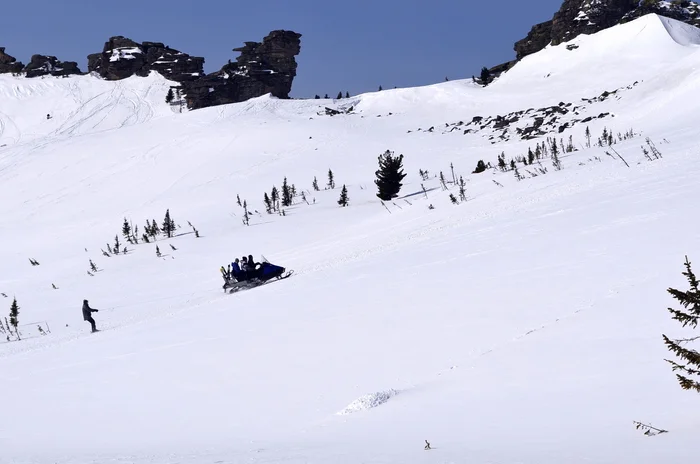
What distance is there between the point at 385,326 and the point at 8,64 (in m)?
78.9

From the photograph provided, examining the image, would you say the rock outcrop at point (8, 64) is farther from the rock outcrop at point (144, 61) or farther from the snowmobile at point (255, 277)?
the snowmobile at point (255, 277)

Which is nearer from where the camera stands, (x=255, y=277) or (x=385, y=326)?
(x=385, y=326)

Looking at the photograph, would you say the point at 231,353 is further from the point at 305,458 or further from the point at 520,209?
the point at 520,209

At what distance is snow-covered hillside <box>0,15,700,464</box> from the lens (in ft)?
16.6

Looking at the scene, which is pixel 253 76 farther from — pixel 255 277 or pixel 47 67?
pixel 255 277

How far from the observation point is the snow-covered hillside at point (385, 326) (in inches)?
200

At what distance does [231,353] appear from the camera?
29.3 feet

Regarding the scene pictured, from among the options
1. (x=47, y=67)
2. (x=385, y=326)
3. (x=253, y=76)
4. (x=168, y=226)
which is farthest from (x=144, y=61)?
(x=385, y=326)

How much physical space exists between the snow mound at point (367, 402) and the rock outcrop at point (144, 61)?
6368 cm

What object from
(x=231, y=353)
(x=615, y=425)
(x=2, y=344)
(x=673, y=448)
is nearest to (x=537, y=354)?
(x=615, y=425)

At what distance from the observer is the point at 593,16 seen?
180ft

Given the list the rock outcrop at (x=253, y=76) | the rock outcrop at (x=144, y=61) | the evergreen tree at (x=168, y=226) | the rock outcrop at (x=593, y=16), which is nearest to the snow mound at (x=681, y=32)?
the rock outcrop at (x=593, y=16)

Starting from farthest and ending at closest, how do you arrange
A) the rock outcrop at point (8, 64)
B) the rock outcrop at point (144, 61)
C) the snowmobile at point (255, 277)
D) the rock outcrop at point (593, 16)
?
the rock outcrop at point (8, 64) < the rock outcrop at point (144, 61) < the rock outcrop at point (593, 16) < the snowmobile at point (255, 277)

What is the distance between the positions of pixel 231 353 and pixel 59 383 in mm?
2605
